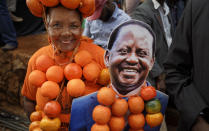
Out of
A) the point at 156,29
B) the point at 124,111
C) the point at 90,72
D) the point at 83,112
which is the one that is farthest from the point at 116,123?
the point at 156,29

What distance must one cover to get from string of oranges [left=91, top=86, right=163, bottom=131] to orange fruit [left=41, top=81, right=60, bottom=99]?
0.68 feet

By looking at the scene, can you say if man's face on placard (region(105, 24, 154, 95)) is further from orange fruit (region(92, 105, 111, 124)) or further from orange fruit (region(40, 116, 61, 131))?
orange fruit (region(40, 116, 61, 131))

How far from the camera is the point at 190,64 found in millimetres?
1057

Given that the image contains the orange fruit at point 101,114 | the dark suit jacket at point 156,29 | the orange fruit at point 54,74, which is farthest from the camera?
the dark suit jacket at point 156,29

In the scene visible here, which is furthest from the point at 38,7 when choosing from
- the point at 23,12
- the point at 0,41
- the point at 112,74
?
the point at 23,12

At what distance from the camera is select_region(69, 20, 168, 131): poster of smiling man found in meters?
0.88

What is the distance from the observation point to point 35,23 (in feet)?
12.8

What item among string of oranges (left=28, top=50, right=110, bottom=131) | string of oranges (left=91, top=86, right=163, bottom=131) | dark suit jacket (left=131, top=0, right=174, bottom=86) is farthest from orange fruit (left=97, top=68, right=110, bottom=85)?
dark suit jacket (left=131, top=0, right=174, bottom=86)

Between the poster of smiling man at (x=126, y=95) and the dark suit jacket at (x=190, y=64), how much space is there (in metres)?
0.13

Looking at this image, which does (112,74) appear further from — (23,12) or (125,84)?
(23,12)

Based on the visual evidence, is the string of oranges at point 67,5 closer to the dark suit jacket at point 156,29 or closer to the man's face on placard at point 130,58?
the man's face on placard at point 130,58

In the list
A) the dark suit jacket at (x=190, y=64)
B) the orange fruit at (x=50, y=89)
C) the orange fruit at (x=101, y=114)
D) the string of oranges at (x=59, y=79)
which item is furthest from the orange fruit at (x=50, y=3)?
the dark suit jacket at (x=190, y=64)

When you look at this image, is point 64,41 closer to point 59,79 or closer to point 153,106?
point 59,79

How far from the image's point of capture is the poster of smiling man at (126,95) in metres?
0.88
